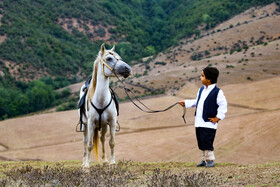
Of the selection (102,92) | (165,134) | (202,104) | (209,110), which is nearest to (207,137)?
(209,110)

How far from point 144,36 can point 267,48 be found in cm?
5433

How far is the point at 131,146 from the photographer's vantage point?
74.0ft

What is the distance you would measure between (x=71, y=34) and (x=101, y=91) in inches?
3174

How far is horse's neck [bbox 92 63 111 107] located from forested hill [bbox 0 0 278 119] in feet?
155

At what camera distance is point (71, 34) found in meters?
85.6

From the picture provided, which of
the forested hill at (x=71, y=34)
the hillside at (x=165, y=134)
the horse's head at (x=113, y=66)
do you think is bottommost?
the hillside at (x=165, y=134)

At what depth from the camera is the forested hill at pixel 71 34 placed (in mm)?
62500

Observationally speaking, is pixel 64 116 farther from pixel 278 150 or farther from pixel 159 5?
pixel 159 5

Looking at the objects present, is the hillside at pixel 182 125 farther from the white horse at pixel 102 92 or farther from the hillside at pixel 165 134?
the white horse at pixel 102 92

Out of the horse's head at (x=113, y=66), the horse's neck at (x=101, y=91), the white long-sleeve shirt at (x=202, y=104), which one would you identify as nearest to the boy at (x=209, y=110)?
the white long-sleeve shirt at (x=202, y=104)

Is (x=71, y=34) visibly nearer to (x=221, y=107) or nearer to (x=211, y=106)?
(x=211, y=106)

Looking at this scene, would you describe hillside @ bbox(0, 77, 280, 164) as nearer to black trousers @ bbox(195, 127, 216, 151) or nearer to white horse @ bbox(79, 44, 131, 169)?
black trousers @ bbox(195, 127, 216, 151)

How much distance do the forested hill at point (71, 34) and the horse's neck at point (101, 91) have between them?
47.2m

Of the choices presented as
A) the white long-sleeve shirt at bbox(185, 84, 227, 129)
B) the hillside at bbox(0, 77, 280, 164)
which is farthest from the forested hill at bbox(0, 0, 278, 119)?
the white long-sleeve shirt at bbox(185, 84, 227, 129)
